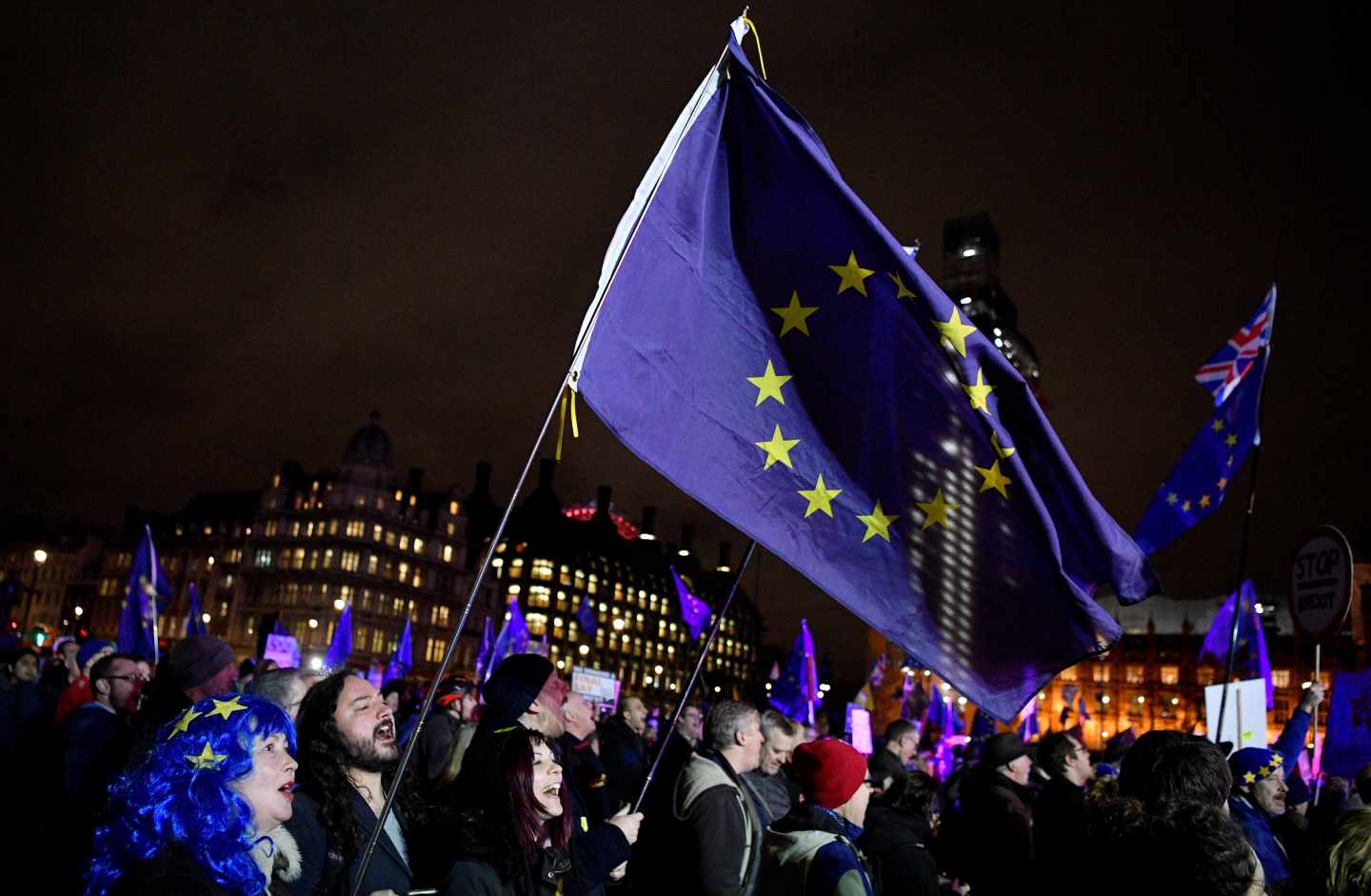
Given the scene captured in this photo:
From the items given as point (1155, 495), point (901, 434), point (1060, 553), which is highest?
point (1155, 495)

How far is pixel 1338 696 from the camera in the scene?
1071 centimetres

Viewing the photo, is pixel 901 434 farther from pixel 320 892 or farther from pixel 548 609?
pixel 548 609

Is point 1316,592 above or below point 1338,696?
above

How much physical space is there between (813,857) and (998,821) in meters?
3.66

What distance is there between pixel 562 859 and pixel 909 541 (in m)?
2.39

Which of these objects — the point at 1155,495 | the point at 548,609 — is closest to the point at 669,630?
the point at 548,609

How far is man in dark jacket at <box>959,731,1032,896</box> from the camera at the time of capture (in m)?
7.45

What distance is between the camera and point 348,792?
14.6 feet

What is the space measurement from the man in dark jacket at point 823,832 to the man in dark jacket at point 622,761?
4631 millimetres

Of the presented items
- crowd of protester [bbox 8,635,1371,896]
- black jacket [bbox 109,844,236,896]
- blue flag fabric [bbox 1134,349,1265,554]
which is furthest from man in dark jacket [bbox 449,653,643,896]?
blue flag fabric [bbox 1134,349,1265,554]

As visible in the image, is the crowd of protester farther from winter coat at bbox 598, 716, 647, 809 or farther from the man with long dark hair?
winter coat at bbox 598, 716, 647, 809

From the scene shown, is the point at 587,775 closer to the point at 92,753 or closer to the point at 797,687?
the point at 92,753

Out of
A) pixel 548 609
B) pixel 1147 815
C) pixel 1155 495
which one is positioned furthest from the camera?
pixel 548 609

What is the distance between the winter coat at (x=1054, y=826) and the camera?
670 centimetres
